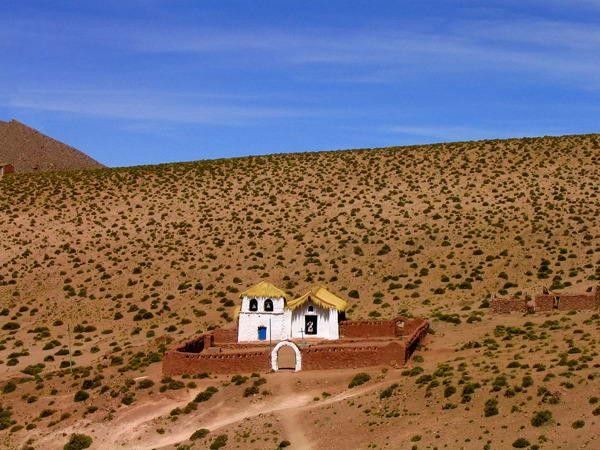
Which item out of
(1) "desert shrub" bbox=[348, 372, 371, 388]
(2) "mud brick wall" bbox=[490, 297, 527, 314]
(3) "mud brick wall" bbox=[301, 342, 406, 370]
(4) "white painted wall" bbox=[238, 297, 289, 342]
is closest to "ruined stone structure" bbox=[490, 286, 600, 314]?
(2) "mud brick wall" bbox=[490, 297, 527, 314]

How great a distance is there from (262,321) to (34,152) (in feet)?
323

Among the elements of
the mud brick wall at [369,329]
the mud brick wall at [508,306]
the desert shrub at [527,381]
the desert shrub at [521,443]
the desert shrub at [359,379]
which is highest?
the mud brick wall at [508,306]

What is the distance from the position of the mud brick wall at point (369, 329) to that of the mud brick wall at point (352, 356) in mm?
5930

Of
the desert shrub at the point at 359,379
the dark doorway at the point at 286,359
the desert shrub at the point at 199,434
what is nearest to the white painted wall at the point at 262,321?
the dark doorway at the point at 286,359

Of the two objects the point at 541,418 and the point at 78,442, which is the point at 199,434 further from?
the point at 541,418

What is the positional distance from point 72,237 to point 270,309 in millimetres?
37311

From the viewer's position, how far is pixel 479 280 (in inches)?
2430

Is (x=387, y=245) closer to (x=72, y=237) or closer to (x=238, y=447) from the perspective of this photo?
(x=72, y=237)

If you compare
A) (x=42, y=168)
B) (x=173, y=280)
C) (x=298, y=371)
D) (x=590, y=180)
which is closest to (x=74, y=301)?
(x=173, y=280)

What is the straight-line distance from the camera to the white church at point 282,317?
4691 centimetres

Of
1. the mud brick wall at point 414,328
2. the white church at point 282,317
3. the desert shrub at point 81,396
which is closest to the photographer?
the desert shrub at point 81,396

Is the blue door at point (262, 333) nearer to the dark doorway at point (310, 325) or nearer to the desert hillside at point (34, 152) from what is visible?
the dark doorway at point (310, 325)

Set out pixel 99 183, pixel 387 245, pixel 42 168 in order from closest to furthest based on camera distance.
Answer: pixel 387 245 < pixel 99 183 < pixel 42 168

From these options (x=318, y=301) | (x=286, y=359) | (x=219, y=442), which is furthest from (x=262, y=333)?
(x=219, y=442)
